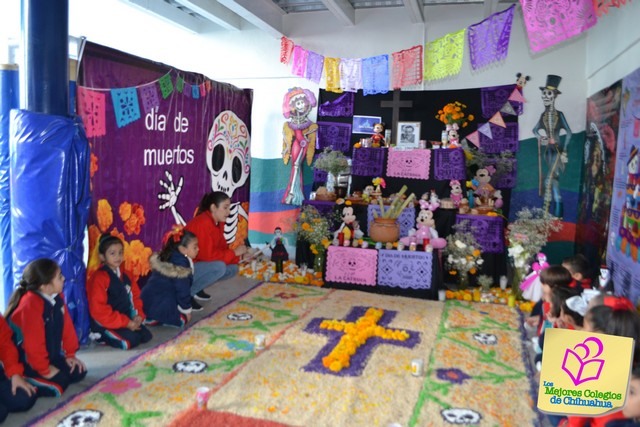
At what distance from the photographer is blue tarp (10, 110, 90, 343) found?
3303mm

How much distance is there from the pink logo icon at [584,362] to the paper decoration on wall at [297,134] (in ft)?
20.5

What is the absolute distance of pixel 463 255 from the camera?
532cm

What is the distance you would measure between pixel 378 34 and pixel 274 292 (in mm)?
3903

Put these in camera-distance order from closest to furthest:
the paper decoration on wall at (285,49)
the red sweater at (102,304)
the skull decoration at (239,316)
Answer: the red sweater at (102,304) → the skull decoration at (239,316) → the paper decoration on wall at (285,49)

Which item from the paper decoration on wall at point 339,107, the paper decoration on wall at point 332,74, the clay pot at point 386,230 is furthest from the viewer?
the paper decoration on wall at point 339,107

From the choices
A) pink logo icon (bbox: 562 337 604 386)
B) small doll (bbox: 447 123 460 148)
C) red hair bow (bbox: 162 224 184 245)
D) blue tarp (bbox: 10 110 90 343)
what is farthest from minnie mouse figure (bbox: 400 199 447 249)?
pink logo icon (bbox: 562 337 604 386)

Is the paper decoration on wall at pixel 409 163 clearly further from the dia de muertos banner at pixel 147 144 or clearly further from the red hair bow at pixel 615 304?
the red hair bow at pixel 615 304

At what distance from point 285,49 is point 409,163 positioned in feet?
8.06

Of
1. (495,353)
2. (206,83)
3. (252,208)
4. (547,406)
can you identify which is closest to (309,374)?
(495,353)

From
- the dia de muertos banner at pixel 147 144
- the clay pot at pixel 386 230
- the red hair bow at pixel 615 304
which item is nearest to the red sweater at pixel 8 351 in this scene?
the dia de muertos banner at pixel 147 144

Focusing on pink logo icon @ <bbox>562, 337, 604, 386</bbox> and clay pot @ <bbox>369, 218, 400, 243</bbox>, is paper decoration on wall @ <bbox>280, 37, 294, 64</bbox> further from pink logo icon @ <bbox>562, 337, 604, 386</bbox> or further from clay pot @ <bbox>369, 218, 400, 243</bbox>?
pink logo icon @ <bbox>562, 337, 604, 386</bbox>

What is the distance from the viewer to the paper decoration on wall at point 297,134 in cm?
724

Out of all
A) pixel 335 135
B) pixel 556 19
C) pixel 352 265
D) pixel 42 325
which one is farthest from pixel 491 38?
pixel 42 325

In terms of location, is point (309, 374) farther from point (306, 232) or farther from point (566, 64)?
point (566, 64)
